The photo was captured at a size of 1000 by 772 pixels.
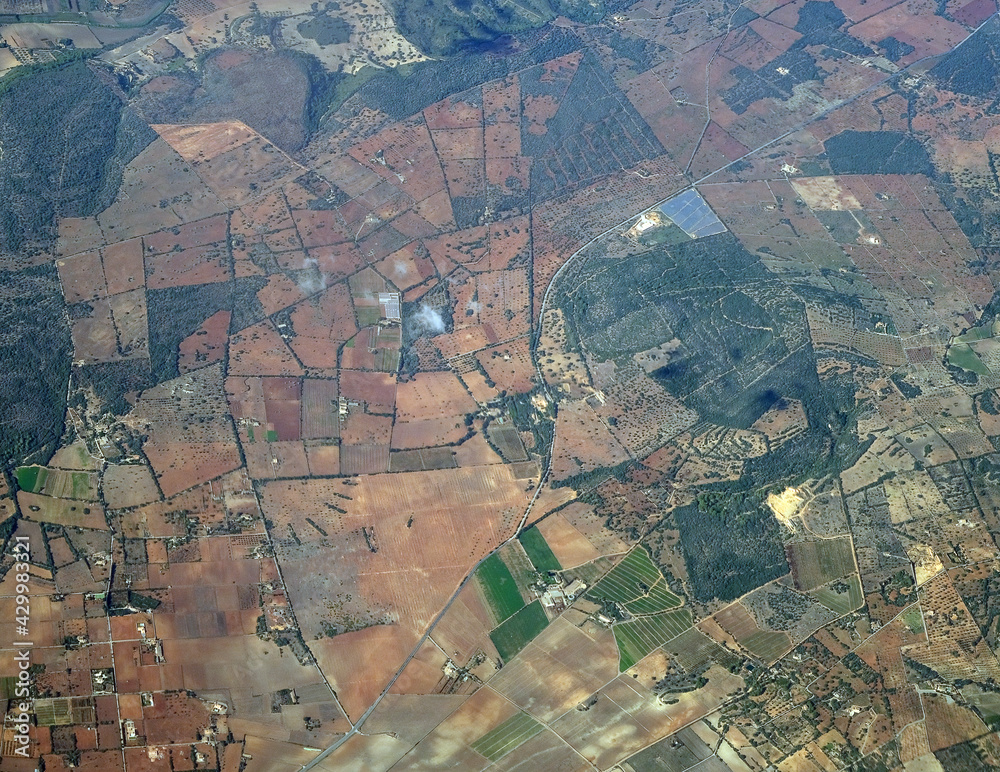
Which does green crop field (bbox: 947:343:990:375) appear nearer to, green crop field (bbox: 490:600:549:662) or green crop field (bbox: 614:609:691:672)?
green crop field (bbox: 614:609:691:672)

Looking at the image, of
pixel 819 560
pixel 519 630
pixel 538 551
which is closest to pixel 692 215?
pixel 819 560

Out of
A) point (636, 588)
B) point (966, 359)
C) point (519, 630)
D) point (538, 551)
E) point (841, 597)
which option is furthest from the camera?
point (966, 359)

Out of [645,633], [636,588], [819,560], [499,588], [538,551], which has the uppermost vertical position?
[819,560]

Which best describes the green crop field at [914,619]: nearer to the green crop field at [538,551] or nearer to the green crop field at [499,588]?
the green crop field at [538,551]

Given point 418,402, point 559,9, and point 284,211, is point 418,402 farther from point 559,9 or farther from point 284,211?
point 559,9

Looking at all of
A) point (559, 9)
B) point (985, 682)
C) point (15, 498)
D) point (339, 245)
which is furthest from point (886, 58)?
point (15, 498)

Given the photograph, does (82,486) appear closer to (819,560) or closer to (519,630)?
(519,630)
